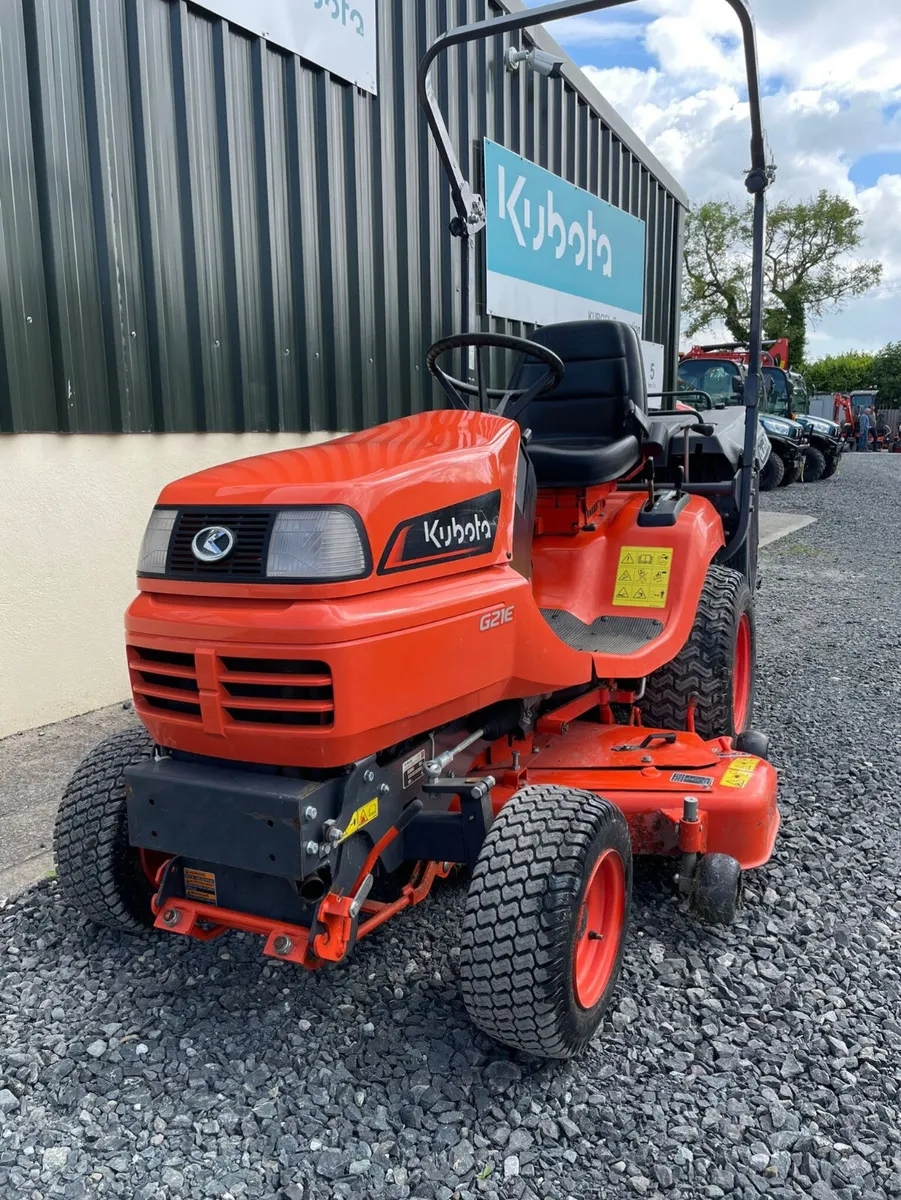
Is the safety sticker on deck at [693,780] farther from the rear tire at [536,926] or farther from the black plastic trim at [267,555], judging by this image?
the black plastic trim at [267,555]

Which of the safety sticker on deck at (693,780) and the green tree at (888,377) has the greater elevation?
the green tree at (888,377)

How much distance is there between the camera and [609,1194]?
1.70 metres

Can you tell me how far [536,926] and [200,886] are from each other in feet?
2.53

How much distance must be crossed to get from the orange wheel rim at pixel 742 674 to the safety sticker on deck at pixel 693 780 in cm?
126

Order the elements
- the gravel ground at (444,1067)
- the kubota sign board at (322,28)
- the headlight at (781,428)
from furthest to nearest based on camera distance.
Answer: the headlight at (781,428) < the kubota sign board at (322,28) < the gravel ground at (444,1067)

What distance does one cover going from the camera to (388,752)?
7.02 ft

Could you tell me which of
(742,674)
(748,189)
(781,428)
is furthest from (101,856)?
(781,428)

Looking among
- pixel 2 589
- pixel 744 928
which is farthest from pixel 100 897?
pixel 2 589

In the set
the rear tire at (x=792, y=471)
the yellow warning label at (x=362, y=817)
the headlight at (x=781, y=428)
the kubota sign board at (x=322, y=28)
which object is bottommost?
the rear tire at (x=792, y=471)

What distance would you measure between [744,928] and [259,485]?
68.0 inches

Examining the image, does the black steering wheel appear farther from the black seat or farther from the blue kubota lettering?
the blue kubota lettering

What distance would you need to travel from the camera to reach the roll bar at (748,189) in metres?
3.08

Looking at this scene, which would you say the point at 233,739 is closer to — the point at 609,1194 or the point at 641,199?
the point at 609,1194

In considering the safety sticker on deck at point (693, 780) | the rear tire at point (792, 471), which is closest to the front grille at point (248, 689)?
the safety sticker on deck at point (693, 780)
